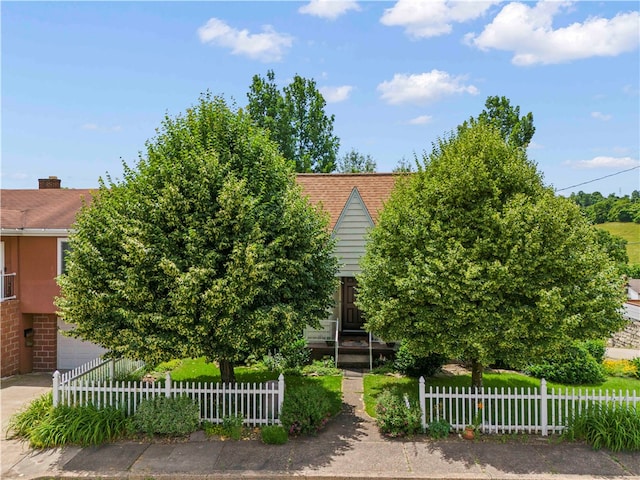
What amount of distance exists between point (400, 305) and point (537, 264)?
9.44 ft

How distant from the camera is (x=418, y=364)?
1323cm

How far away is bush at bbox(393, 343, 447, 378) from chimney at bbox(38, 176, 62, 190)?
17117 mm

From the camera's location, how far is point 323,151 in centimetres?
3562

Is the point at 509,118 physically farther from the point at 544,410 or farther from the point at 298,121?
the point at 544,410

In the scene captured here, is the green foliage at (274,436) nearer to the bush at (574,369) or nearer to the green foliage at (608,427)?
the green foliage at (608,427)

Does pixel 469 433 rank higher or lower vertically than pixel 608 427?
lower

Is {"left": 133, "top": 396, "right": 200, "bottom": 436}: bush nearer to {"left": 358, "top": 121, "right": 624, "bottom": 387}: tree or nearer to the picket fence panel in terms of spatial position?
the picket fence panel

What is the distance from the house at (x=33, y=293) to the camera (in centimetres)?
1431

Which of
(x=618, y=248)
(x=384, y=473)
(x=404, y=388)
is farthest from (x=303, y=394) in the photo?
(x=618, y=248)

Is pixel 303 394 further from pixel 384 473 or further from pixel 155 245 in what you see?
pixel 155 245

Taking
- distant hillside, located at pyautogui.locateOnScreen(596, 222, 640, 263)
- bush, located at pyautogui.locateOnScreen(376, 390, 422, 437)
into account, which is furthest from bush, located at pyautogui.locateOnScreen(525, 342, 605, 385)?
distant hillside, located at pyautogui.locateOnScreen(596, 222, 640, 263)


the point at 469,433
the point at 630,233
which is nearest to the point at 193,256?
the point at 469,433

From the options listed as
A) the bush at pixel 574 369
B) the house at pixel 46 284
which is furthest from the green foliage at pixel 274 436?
the bush at pixel 574 369

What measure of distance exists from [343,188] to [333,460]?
12.0 metres
